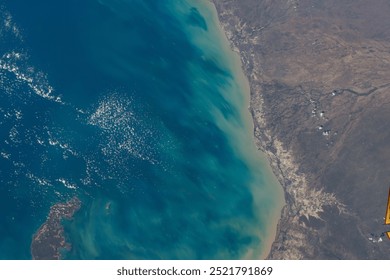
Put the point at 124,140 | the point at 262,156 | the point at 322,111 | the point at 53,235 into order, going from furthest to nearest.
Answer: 1. the point at 322,111
2. the point at 262,156
3. the point at 124,140
4. the point at 53,235

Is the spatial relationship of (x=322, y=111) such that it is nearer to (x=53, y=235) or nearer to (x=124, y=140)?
(x=124, y=140)

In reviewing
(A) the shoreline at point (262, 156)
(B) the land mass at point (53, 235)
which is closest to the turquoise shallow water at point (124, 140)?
(A) the shoreline at point (262, 156)

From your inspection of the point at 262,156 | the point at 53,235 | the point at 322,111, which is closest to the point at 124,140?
the point at 53,235

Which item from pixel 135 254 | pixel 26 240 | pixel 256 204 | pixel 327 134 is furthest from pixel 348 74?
pixel 26 240

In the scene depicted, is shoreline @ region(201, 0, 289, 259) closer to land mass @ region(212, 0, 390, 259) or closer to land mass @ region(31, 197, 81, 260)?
land mass @ region(212, 0, 390, 259)

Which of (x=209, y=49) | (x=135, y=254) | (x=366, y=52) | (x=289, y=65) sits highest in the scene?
(x=366, y=52)

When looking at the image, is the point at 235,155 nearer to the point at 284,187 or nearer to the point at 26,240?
the point at 284,187

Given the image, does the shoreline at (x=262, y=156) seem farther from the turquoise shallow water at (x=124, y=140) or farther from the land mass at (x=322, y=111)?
the land mass at (x=322, y=111)
